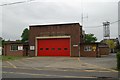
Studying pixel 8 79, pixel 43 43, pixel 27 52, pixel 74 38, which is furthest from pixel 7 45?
pixel 8 79

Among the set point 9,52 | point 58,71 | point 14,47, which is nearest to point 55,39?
point 14,47

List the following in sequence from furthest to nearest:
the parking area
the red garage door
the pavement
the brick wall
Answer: the brick wall, the red garage door, the parking area, the pavement

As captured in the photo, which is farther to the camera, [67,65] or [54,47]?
[54,47]

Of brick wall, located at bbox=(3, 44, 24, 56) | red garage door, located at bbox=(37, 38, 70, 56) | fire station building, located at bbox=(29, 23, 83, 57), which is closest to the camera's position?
fire station building, located at bbox=(29, 23, 83, 57)

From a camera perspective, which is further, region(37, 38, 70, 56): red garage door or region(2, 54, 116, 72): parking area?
region(37, 38, 70, 56): red garage door

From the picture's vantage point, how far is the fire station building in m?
42.3

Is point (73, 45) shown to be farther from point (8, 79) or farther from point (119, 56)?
point (8, 79)

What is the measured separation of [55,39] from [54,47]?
4.88ft

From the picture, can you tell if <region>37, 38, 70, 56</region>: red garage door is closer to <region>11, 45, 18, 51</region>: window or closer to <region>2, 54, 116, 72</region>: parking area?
<region>11, 45, 18, 51</region>: window

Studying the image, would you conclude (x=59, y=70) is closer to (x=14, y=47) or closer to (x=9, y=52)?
(x=14, y=47)

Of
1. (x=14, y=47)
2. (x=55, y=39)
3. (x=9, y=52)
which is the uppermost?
(x=55, y=39)

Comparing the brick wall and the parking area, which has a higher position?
the brick wall

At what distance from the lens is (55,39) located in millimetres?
43719

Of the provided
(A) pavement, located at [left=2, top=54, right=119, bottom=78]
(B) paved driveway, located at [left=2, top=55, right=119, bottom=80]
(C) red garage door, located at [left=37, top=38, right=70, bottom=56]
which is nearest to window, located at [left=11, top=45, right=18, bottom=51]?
(C) red garage door, located at [left=37, top=38, right=70, bottom=56]
